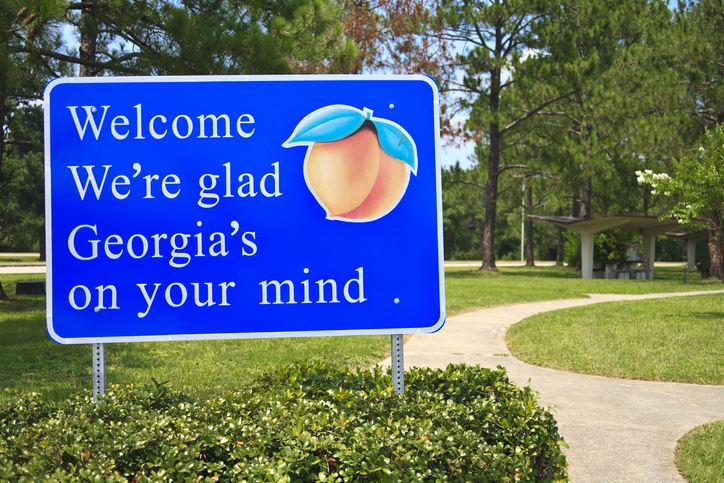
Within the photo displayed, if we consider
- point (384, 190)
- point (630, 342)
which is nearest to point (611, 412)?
point (384, 190)

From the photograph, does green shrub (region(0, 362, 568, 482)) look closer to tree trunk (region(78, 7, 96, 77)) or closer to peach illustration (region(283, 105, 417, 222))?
peach illustration (region(283, 105, 417, 222))

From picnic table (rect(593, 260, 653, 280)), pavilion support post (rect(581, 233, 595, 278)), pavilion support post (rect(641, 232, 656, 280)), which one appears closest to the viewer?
pavilion support post (rect(581, 233, 595, 278))

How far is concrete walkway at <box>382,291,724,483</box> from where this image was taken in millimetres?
3555

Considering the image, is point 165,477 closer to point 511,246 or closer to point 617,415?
point 617,415

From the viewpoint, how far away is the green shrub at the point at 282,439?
2227mm

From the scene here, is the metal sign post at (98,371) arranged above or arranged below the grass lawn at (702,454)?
above

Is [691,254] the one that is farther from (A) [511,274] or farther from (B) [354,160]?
(B) [354,160]

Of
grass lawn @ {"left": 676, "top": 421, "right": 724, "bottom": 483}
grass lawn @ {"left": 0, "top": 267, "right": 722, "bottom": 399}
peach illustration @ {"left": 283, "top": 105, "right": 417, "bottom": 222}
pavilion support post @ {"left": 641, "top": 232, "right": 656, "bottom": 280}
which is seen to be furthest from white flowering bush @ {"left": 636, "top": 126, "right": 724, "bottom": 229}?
pavilion support post @ {"left": 641, "top": 232, "right": 656, "bottom": 280}

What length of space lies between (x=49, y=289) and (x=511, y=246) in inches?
2291

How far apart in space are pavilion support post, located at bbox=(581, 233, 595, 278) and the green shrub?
23.3m

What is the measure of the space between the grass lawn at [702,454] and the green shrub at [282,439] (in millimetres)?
1303

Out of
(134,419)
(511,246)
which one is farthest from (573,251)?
(134,419)

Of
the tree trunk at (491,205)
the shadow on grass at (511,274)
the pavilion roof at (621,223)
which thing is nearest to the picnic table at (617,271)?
the shadow on grass at (511,274)

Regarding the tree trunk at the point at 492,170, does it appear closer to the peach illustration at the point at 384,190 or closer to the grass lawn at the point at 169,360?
the grass lawn at the point at 169,360
